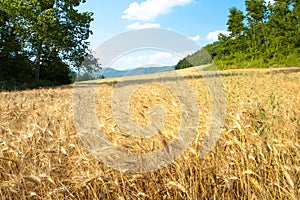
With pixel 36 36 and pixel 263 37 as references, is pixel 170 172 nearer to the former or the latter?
pixel 36 36

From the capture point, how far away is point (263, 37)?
33.9 meters

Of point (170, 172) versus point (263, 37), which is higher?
point (263, 37)

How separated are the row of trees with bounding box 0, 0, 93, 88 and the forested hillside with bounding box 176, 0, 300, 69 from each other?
48.3ft

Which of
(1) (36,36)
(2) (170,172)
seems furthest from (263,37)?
(2) (170,172)

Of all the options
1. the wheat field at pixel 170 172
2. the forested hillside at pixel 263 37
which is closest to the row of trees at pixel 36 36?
the forested hillside at pixel 263 37

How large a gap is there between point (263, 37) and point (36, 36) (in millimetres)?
28342

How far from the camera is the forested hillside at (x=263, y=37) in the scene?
29.6m

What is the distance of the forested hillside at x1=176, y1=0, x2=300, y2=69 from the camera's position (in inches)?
1165

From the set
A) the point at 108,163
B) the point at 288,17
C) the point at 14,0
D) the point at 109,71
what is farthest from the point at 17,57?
the point at 288,17

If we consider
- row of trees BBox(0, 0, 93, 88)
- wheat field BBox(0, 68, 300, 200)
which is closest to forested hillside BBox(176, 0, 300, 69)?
row of trees BBox(0, 0, 93, 88)

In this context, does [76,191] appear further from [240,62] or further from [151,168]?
[240,62]

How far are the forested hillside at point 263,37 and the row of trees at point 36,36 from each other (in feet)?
48.3

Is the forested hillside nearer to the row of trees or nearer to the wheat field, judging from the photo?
the row of trees

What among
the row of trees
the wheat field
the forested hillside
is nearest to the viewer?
the wheat field
